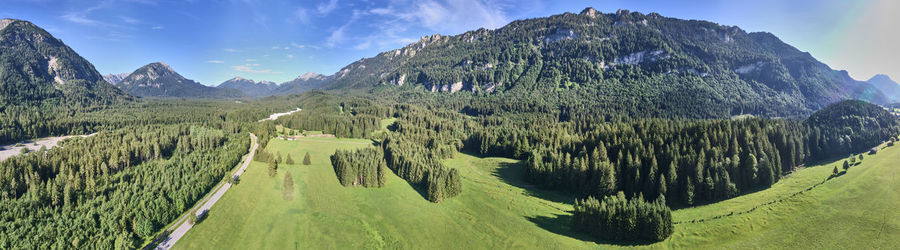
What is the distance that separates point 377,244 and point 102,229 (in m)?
45.4

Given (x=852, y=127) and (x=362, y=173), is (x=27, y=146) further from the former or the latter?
(x=852, y=127)

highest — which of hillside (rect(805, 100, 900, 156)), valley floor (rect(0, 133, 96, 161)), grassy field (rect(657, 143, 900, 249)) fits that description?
hillside (rect(805, 100, 900, 156))

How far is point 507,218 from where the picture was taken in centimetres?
7262

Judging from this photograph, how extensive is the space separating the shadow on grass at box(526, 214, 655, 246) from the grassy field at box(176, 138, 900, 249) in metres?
0.21

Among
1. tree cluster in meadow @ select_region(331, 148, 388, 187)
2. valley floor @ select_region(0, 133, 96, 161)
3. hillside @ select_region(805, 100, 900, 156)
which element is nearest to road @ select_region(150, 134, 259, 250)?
tree cluster in meadow @ select_region(331, 148, 388, 187)

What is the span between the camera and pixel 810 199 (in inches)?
2547

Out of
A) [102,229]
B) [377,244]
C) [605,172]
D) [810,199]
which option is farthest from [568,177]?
[102,229]

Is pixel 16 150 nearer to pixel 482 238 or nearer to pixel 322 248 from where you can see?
pixel 322 248

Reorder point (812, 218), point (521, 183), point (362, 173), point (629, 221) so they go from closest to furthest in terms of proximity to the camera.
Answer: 1. point (629, 221)
2. point (812, 218)
3. point (362, 173)
4. point (521, 183)

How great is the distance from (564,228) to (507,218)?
12112 millimetres

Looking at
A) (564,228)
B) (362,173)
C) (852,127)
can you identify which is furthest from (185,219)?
(852,127)

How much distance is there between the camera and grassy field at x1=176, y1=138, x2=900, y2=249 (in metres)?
55.9

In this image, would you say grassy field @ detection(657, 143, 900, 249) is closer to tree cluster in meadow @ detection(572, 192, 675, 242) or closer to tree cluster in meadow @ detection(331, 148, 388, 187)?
tree cluster in meadow @ detection(572, 192, 675, 242)

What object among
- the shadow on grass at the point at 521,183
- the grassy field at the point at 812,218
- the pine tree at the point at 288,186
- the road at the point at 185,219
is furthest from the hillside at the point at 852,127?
the road at the point at 185,219
